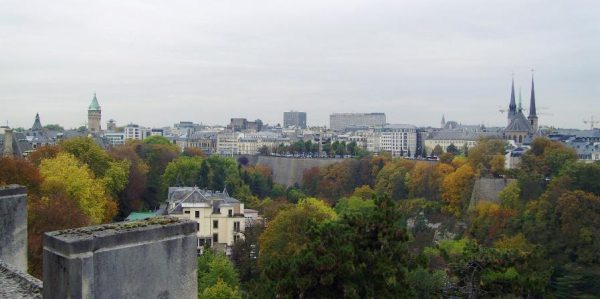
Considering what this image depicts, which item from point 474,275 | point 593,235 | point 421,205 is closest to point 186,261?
point 474,275

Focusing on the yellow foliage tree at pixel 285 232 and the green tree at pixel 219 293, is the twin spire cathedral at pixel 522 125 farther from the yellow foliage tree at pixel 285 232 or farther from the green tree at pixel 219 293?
the green tree at pixel 219 293

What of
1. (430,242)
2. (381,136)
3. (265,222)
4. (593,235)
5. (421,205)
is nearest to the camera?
(593,235)

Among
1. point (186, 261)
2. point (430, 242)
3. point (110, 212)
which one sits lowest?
point (430, 242)

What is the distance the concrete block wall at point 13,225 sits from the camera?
300 inches

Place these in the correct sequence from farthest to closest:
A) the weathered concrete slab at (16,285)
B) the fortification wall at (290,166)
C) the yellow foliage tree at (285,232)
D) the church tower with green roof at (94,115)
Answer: the church tower with green roof at (94,115) < the fortification wall at (290,166) < the yellow foliage tree at (285,232) < the weathered concrete slab at (16,285)

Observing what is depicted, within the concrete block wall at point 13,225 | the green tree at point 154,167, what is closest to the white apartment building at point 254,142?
the green tree at point 154,167

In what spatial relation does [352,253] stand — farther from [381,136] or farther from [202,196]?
[381,136]

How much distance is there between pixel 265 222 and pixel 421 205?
1841cm

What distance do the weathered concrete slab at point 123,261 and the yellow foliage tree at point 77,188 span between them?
2186 centimetres

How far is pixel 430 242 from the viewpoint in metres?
37.9

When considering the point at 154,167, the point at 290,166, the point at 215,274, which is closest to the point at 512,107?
the point at 290,166

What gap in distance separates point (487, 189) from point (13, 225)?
41.9 metres

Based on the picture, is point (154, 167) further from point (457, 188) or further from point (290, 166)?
point (457, 188)

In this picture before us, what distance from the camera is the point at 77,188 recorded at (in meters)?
28.0
